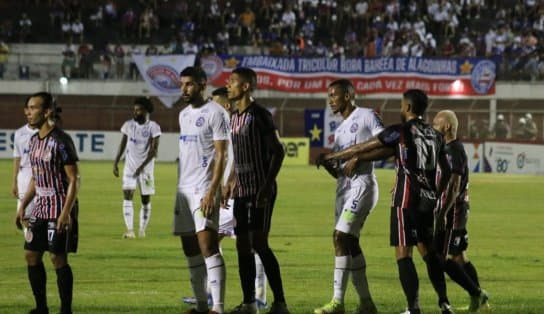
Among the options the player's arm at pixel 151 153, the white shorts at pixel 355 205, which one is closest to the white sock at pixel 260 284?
the white shorts at pixel 355 205

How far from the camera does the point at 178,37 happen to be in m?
58.6

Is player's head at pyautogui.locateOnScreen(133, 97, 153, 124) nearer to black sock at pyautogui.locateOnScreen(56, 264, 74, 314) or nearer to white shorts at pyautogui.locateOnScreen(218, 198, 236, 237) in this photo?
white shorts at pyautogui.locateOnScreen(218, 198, 236, 237)

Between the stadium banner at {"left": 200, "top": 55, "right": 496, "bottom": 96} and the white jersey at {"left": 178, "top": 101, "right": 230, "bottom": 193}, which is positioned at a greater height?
the stadium banner at {"left": 200, "top": 55, "right": 496, "bottom": 96}

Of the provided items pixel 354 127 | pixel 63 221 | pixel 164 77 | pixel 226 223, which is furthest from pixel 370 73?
pixel 63 221

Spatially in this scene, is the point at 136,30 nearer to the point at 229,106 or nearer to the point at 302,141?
the point at 302,141

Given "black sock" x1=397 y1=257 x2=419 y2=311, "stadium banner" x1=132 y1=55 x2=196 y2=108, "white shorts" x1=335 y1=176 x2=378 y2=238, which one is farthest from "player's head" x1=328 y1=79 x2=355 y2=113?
"stadium banner" x1=132 y1=55 x2=196 y2=108

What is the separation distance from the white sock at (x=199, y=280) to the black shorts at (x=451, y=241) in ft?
7.89

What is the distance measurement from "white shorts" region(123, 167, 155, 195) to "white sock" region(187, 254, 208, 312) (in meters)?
10.5

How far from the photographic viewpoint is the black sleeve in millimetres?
11406

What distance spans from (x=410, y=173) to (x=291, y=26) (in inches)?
A: 1909

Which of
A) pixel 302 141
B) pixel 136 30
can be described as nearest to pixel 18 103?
pixel 136 30

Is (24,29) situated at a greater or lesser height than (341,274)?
greater

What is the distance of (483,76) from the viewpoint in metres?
53.1

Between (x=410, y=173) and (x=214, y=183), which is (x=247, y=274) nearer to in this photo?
(x=214, y=183)
